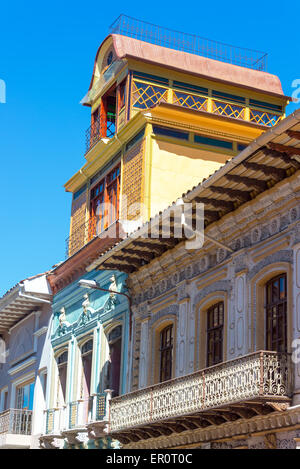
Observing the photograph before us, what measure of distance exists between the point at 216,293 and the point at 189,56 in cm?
1000

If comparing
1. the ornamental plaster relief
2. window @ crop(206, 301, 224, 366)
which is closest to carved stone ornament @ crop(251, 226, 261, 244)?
the ornamental plaster relief

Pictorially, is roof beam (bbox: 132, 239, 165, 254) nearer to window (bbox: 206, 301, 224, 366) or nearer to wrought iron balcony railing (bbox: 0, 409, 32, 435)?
window (bbox: 206, 301, 224, 366)

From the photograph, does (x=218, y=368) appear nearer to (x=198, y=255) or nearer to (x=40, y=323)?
(x=198, y=255)

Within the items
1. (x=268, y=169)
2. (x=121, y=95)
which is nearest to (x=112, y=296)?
(x=121, y=95)

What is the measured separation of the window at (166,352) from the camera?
2019 centimetres

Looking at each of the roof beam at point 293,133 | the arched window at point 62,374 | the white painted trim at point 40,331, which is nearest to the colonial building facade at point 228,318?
the roof beam at point 293,133

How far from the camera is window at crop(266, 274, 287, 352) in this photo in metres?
15.9

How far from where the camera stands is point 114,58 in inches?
1024

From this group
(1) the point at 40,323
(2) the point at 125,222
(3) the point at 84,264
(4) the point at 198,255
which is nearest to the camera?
(4) the point at 198,255

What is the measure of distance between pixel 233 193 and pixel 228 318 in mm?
2450

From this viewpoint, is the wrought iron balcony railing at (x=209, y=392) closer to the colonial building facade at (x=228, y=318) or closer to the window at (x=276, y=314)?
the colonial building facade at (x=228, y=318)

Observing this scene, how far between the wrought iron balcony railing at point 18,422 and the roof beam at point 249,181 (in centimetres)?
1407
